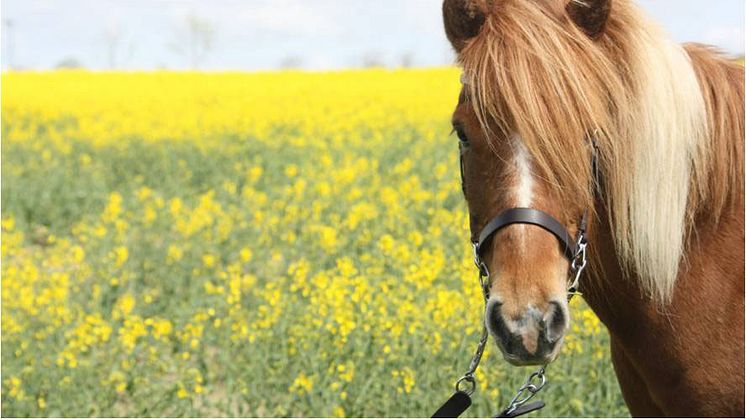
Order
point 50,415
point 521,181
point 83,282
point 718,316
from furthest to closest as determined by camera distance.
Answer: point 83,282, point 50,415, point 718,316, point 521,181

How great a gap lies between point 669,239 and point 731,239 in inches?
11.2

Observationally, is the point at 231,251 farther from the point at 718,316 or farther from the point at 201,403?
the point at 718,316

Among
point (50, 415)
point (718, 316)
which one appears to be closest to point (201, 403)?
point (50, 415)

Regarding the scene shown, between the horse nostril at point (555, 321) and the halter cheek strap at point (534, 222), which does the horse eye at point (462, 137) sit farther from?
the horse nostril at point (555, 321)

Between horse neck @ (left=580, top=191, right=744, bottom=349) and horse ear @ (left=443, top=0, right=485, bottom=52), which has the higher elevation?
horse ear @ (left=443, top=0, right=485, bottom=52)

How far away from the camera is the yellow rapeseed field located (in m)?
4.27

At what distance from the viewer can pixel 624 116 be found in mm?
2045

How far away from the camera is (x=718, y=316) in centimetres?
227

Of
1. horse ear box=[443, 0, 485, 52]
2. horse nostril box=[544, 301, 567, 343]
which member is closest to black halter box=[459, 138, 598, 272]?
horse nostril box=[544, 301, 567, 343]

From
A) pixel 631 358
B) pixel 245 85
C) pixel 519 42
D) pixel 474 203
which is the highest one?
pixel 519 42

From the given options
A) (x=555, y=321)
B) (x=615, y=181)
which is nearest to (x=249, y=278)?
(x=615, y=181)

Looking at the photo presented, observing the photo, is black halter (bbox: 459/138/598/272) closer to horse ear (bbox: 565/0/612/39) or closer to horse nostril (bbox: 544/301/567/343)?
horse nostril (bbox: 544/301/567/343)

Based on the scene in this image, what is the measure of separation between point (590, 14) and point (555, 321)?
0.83 m

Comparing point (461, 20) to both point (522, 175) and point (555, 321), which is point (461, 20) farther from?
point (555, 321)
